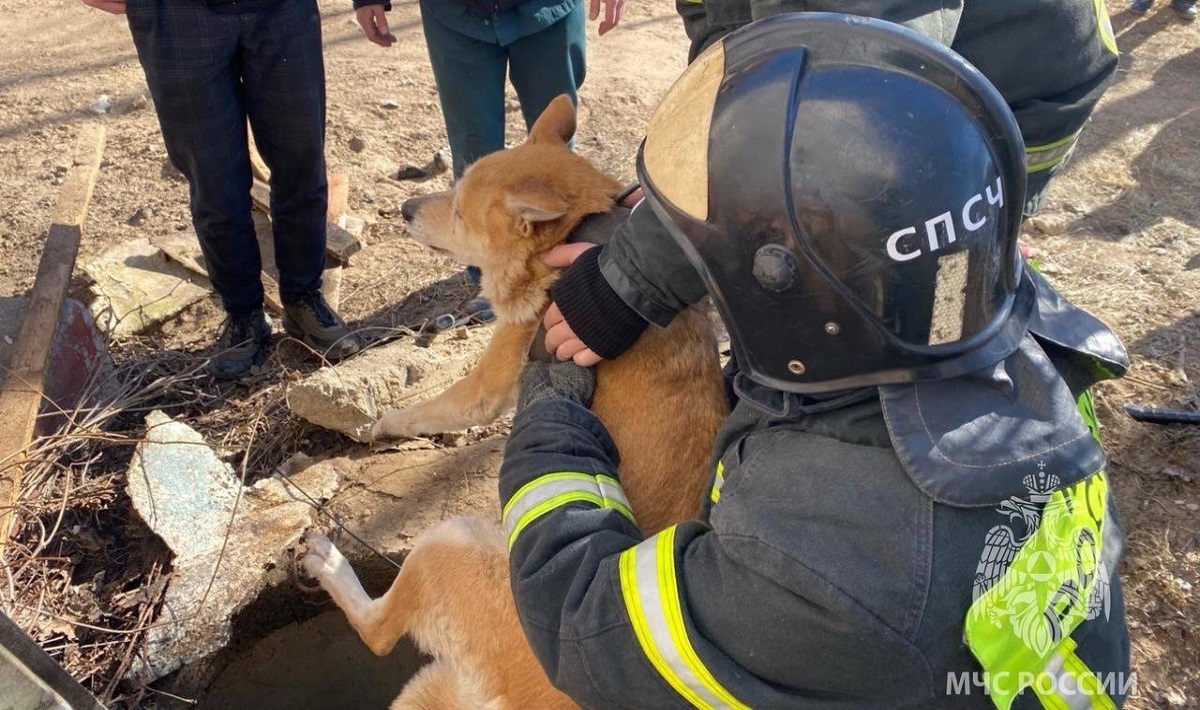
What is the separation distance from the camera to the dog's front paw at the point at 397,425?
11.4 feet

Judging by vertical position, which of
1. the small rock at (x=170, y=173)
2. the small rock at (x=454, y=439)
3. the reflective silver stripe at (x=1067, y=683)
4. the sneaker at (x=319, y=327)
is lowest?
the small rock at (x=454, y=439)

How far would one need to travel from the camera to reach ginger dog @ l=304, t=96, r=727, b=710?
2.31m

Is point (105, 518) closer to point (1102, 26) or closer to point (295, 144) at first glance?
point (295, 144)

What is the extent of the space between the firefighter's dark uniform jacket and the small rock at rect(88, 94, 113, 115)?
639cm

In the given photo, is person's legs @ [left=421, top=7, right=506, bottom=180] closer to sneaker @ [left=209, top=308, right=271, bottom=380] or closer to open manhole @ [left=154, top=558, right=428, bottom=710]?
sneaker @ [left=209, top=308, right=271, bottom=380]

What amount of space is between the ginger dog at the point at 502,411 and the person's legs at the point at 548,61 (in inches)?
41.4

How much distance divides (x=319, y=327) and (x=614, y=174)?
8.45 feet

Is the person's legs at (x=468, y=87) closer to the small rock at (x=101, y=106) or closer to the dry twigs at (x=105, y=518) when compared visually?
the dry twigs at (x=105, y=518)

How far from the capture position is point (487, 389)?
3.20 meters

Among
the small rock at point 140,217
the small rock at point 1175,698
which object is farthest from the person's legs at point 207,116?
the small rock at point 1175,698

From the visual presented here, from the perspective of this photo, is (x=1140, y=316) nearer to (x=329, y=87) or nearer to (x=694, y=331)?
(x=694, y=331)

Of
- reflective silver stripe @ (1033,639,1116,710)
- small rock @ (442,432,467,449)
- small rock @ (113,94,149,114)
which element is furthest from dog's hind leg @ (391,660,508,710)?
small rock @ (113,94,149,114)

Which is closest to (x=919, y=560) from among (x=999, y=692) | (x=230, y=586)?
(x=999, y=692)

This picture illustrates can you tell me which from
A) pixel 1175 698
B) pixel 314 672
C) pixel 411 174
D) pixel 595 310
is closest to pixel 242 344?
pixel 314 672
